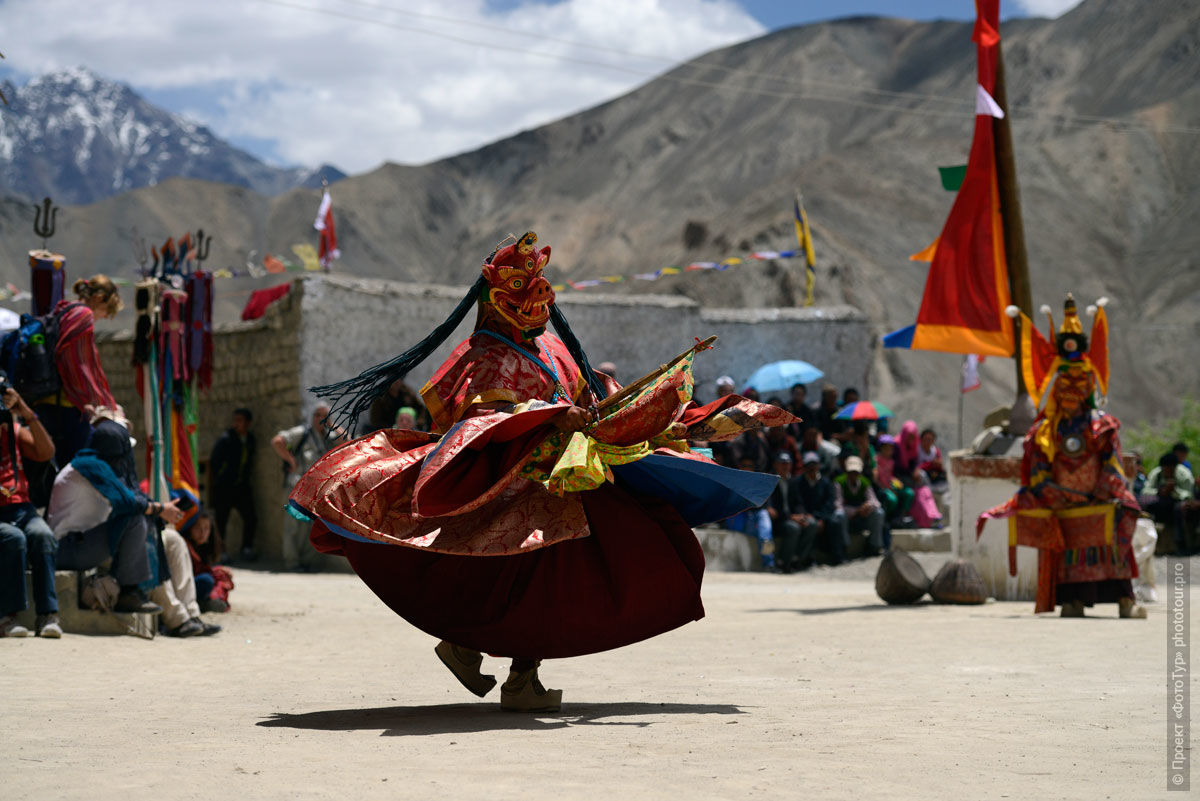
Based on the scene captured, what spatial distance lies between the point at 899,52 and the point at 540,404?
234ft

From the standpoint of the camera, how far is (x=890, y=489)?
55.9 ft

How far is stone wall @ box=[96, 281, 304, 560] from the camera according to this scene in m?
16.4

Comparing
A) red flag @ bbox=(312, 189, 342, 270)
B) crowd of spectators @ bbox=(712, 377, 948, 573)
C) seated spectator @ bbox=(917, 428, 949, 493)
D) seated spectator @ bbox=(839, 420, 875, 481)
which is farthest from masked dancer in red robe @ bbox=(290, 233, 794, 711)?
red flag @ bbox=(312, 189, 342, 270)

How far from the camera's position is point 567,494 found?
6.09 meters

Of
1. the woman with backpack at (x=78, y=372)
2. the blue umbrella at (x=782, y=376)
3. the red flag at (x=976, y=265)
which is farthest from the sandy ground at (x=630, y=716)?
the blue umbrella at (x=782, y=376)

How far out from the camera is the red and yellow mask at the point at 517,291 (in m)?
6.41

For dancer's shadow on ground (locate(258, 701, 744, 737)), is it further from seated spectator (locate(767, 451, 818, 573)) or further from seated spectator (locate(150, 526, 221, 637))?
seated spectator (locate(767, 451, 818, 573))

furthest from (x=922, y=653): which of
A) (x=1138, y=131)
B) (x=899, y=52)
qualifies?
(x=899, y=52)

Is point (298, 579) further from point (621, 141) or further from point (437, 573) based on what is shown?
point (621, 141)

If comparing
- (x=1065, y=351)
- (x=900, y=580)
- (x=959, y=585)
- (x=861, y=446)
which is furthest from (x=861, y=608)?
(x=861, y=446)

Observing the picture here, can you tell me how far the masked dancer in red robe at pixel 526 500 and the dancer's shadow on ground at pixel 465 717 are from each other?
167 mm

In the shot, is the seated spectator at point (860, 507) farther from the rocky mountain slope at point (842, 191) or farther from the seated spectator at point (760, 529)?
the rocky mountain slope at point (842, 191)

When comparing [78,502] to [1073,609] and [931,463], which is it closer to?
[1073,609]

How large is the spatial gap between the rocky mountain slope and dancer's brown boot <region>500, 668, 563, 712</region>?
28.9 metres
